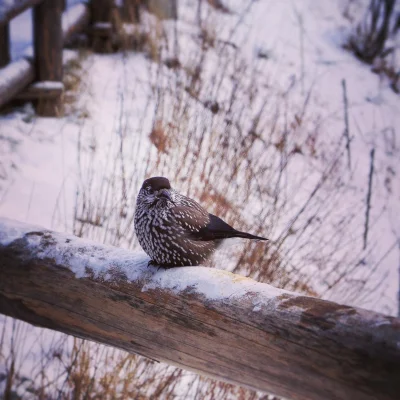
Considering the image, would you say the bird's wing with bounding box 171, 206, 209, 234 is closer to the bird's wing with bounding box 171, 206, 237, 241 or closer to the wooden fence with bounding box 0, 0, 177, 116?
the bird's wing with bounding box 171, 206, 237, 241

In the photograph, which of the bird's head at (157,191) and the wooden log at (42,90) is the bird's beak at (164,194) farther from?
the wooden log at (42,90)

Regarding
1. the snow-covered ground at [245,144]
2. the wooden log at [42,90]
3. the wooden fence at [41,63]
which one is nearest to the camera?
the snow-covered ground at [245,144]

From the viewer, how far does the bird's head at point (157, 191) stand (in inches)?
69.1

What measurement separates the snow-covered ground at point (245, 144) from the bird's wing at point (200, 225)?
50 cm

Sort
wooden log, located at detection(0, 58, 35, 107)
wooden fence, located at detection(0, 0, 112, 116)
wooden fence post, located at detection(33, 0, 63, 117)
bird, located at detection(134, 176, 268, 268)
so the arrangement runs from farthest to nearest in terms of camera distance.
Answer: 1. wooden fence post, located at detection(33, 0, 63, 117)
2. wooden fence, located at detection(0, 0, 112, 116)
3. wooden log, located at detection(0, 58, 35, 107)
4. bird, located at detection(134, 176, 268, 268)

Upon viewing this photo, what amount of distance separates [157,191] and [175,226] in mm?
161

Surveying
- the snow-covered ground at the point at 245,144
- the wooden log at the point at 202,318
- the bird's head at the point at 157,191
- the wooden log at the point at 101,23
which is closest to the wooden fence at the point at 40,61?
the snow-covered ground at the point at 245,144

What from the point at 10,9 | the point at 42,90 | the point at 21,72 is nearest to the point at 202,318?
the point at 10,9

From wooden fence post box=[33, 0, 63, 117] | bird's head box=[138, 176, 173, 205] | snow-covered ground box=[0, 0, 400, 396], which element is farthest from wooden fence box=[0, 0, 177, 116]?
bird's head box=[138, 176, 173, 205]

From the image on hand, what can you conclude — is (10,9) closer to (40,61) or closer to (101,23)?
(40,61)

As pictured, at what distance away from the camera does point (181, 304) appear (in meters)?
1.32

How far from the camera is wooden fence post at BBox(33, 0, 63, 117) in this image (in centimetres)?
340

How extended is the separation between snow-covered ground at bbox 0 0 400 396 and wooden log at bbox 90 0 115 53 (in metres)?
0.26

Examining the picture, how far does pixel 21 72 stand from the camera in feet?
10.9
